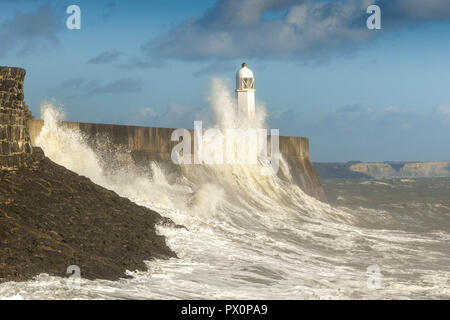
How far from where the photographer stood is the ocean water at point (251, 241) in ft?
24.7

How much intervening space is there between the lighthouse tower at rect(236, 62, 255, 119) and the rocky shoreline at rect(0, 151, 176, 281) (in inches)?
538

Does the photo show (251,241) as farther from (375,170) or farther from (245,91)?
(375,170)

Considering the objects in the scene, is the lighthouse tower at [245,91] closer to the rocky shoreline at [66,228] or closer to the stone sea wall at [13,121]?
the rocky shoreline at [66,228]

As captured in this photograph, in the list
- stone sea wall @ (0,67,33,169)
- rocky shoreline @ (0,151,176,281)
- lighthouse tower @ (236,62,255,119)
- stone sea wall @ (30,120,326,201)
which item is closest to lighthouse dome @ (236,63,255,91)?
lighthouse tower @ (236,62,255,119)

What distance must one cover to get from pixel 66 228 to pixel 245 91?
1665cm

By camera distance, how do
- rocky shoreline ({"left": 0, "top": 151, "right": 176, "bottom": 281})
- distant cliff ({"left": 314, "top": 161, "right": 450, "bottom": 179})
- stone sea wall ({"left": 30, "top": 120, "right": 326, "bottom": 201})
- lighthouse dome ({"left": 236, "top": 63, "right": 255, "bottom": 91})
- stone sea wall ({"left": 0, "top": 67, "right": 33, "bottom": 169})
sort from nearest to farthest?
rocky shoreline ({"left": 0, "top": 151, "right": 176, "bottom": 281}) → stone sea wall ({"left": 0, "top": 67, "right": 33, "bottom": 169}) → stone sea wall ({"left": 30, "top": 120, "right": 326, "bottom": 201}) → lighthouse dome ({"left": 236, "top": 63, "right": 255, "bottom": 91}) → distant cliff ({"left": 314, "top": 161, "right": 450, "bottom": 179})

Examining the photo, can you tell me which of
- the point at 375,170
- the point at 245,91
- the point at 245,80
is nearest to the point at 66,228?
the point at 245,91

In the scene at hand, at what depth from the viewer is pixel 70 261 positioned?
7.10 meters

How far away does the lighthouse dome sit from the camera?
79.7ft

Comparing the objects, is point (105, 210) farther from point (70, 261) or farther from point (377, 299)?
point (377, 299)

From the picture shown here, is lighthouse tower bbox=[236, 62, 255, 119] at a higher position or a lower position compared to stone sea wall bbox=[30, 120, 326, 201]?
higher

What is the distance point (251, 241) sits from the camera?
39.4 feet

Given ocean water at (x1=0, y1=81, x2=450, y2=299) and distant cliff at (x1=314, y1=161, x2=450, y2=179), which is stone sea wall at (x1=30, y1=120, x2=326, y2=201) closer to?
ocean water at (x1=0, y1=81, x2=450, y2=299)
